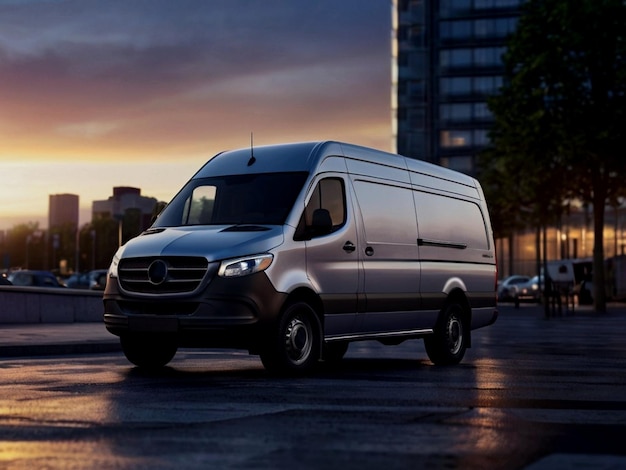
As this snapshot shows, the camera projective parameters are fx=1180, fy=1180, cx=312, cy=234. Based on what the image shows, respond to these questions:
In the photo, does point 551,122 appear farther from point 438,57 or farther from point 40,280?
point 438,57

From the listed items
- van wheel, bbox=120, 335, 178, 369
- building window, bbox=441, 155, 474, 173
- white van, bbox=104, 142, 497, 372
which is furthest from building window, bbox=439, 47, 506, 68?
van wheel, bbox=120, 335, 178, 369

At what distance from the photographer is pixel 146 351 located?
12969 mm

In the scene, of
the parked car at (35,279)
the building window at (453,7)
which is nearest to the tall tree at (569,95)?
the parked car at (35,279)

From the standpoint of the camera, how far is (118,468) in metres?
5.79

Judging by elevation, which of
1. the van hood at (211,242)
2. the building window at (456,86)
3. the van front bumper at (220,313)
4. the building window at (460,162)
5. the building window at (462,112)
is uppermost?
the building window at (456,86)

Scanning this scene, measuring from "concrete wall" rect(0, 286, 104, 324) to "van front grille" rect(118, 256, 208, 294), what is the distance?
577 inches

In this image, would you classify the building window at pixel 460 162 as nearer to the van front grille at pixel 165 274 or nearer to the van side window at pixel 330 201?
the van side window at pixel 330 201

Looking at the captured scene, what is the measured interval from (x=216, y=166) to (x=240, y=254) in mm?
2375

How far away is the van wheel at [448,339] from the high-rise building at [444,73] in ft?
321

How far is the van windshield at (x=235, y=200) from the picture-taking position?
1241cm

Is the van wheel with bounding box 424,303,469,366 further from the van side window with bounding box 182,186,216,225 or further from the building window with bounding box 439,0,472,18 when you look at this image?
the building window with bounding box 439,0,472,18

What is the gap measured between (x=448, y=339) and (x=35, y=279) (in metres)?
34.7

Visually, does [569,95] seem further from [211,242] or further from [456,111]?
[456,111]

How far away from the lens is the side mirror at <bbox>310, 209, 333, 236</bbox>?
12188mm
